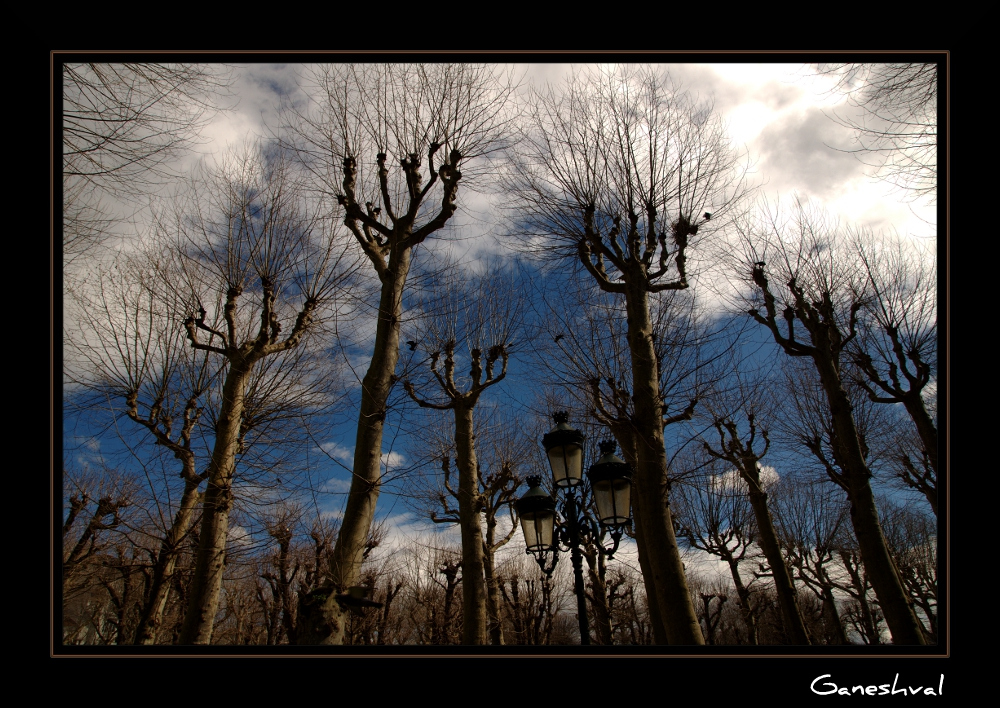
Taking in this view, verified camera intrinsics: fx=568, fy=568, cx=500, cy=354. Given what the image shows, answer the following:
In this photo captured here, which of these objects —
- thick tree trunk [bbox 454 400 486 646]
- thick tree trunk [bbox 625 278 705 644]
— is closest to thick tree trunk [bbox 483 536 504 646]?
thick tree trunk [bbox 454 400 486 646]

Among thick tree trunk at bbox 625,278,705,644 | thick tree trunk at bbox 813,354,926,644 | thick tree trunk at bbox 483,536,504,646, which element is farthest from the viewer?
thick tree trunk at bbox 483,536,504,646

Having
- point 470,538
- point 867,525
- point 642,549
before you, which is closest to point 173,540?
point 470,538

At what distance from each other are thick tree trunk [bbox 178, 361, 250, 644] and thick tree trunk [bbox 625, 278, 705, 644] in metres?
4.88

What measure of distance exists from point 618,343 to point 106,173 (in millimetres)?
6298

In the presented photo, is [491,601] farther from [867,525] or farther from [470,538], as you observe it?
[867,525]

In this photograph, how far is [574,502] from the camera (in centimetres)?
577

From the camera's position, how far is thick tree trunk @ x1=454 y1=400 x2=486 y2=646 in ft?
26.5

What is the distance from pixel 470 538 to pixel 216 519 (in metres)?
3.53

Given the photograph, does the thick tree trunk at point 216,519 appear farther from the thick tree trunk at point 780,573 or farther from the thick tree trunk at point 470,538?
the thick tree trunk at point 780,573

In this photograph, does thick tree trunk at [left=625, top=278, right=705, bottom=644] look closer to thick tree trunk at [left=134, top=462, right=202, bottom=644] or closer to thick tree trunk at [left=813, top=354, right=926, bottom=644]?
thick tree trunk at [left=813, top=354, right=926, bottom=644]

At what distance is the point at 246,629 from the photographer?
23.1 metres
